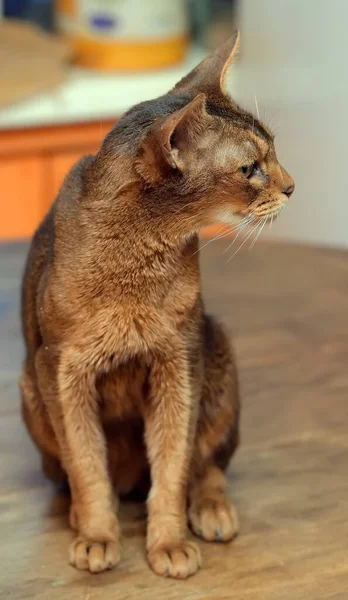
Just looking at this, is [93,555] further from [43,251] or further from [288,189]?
[288,189]

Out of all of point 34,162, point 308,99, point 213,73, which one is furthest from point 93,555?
point 34,162

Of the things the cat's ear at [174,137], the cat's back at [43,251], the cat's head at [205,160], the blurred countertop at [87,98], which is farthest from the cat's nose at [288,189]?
the blurred countertop at [87,98]

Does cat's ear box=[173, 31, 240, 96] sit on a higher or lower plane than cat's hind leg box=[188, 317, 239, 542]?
higher

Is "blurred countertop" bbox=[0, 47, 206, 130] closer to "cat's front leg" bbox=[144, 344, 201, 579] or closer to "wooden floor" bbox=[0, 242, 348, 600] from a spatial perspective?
"wooden floor" bbox=[0, 242, 348, 600]

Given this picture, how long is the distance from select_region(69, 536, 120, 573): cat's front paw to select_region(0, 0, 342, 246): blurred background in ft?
3.65

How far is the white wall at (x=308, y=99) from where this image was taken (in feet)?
7.11

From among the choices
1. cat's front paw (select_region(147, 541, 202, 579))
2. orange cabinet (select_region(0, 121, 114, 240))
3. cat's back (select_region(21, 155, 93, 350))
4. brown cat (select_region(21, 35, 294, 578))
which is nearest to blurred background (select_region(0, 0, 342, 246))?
orange cabinet (select_region(0, 121, 114, 240))

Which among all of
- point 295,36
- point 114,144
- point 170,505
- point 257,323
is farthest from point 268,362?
point 295,36

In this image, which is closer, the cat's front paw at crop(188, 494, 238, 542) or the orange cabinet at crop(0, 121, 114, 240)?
the cat's front paw at crop(188, 494, 238, 542)

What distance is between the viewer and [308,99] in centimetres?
227

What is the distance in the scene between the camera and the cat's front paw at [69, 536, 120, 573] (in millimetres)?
1132

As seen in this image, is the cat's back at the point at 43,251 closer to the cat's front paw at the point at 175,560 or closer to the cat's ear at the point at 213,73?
the cat's ear at the point at 213,73

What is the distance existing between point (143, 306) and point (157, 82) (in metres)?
1.65

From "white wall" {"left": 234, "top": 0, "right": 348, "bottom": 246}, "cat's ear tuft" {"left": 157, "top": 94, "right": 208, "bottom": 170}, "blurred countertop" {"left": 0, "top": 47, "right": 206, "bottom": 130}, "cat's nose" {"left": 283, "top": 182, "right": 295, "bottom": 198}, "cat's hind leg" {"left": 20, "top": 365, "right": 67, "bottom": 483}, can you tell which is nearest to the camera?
"cat's ear tuft" {"left": 157, "top": 94, "right": 208, "bottom": 170}
